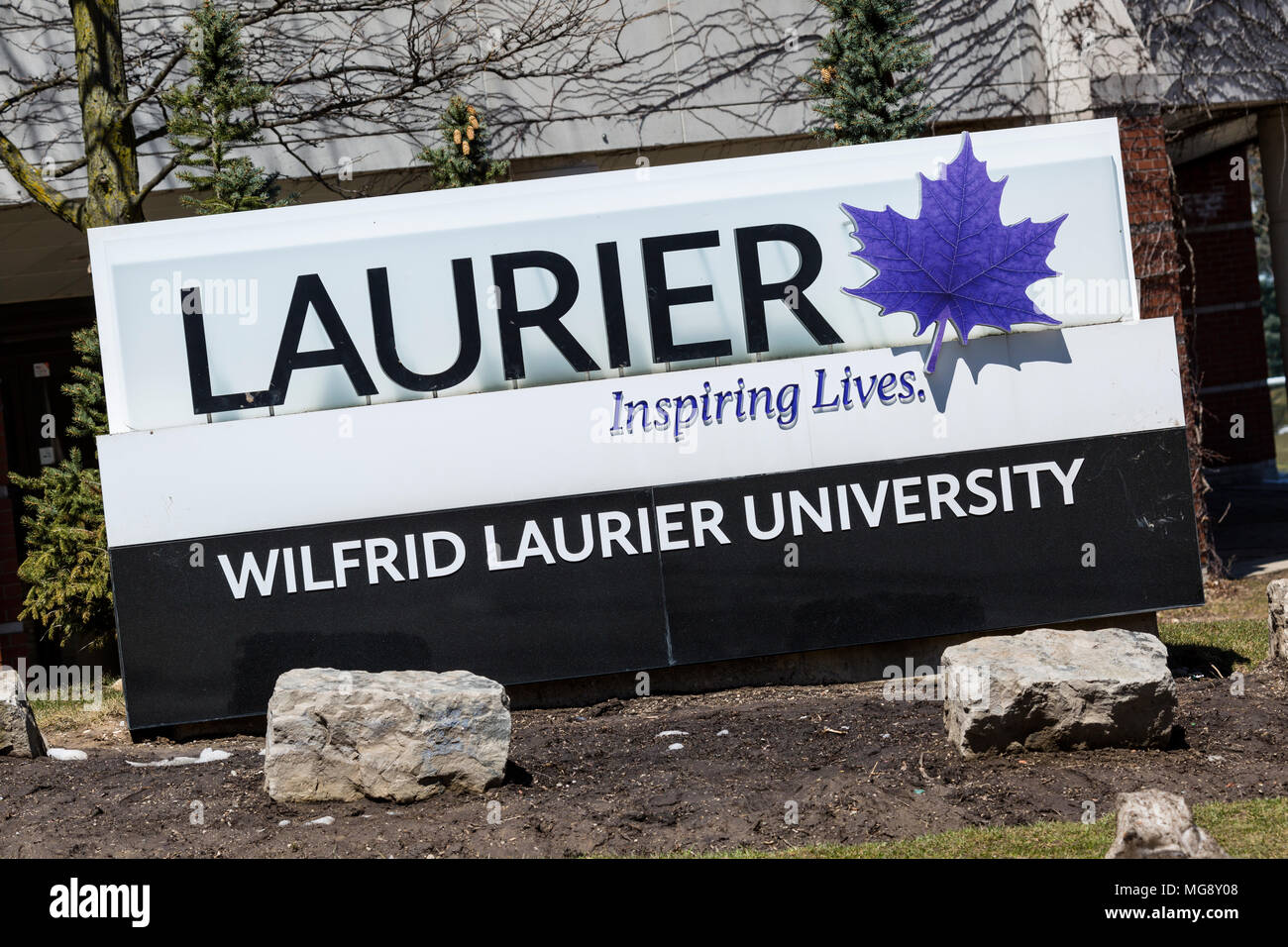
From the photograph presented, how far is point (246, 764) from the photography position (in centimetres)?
668

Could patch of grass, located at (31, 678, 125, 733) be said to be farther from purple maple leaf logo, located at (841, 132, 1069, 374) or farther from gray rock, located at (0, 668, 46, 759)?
purple maple leaf logo, located at (841, 132, 1069, 374)

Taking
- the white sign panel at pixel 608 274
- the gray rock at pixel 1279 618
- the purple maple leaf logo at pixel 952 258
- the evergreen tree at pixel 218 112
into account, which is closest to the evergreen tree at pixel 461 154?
the evergreen tree at pixel 218 112

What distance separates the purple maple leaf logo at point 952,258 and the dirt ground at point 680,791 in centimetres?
249

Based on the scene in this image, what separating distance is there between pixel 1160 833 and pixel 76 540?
28.0 ft

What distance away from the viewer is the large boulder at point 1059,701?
5926 mm

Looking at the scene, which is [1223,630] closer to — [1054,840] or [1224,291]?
[1054,840]

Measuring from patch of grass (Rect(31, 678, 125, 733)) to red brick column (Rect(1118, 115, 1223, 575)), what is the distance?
29.2ft

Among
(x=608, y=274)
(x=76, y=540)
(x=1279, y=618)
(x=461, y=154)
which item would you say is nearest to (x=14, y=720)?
(x=76, y=540)

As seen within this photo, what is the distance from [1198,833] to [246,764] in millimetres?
4713

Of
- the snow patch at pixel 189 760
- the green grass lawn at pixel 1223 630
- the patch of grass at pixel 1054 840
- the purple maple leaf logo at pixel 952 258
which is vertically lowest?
the green grass lawn at pixel 1223 630

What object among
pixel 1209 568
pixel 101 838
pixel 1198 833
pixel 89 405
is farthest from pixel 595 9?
pixel 1198 833

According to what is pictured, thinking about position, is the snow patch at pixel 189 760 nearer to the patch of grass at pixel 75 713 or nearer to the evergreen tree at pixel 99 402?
the patch of grass at pixel 75 713
